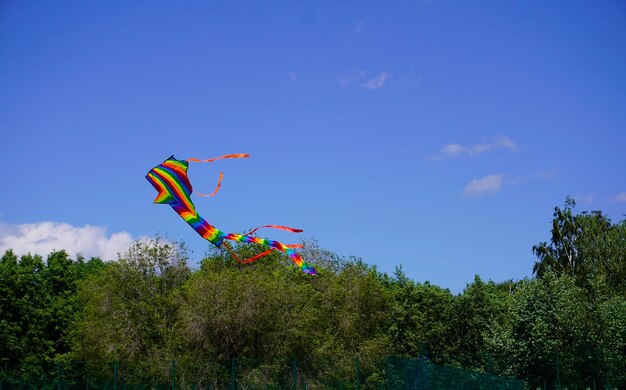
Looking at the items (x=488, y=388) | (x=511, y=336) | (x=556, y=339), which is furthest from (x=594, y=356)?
(x=488, y=388)

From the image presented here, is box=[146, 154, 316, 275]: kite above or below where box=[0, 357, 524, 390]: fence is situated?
above

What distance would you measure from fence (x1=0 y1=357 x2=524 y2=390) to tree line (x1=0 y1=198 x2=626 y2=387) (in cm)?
29

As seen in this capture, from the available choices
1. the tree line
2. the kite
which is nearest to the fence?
the tree line

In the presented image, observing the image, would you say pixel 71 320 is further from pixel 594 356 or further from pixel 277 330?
pixel 594 356

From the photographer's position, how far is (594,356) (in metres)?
36.6

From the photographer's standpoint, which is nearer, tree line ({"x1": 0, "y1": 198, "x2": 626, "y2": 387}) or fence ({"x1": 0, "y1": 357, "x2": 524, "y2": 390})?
fence ({"x1": 0, "y1": 357, "x2": 524, "y2": 390})

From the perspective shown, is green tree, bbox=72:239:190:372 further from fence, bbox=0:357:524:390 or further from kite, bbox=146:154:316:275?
kite, bbox=146:154:316:275

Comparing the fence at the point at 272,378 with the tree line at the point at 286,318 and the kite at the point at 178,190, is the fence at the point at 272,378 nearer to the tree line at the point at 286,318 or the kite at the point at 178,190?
the tree line at the point at 286,318

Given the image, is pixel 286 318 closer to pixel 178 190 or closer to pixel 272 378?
pixel 272 378

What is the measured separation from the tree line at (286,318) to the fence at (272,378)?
286 mm

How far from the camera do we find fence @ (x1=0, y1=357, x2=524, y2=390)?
1055 inches

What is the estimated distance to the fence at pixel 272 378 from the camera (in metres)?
26.8

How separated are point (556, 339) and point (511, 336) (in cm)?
274

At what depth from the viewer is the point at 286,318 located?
37438 millimetres
